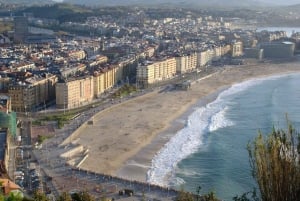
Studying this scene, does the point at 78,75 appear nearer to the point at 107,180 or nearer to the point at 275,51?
the point at 107,180

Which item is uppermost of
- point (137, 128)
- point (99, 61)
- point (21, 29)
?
point (21, 29)

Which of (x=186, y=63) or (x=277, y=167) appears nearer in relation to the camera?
(x=277, y=167)

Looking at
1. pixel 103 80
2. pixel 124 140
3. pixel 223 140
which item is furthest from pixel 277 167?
pixel 103 80

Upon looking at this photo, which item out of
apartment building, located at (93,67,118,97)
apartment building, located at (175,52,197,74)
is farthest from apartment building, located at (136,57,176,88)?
apartment building, located at (93,67,118,97)

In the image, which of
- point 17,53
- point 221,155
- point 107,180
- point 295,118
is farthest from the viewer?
point 17,53

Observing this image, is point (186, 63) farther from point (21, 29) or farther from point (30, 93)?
point (21, 29)

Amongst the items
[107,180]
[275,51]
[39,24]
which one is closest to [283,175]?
[107,180]

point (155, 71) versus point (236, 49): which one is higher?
point (155, 71)

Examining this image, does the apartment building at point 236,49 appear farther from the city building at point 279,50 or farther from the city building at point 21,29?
the city building at point 21,29
